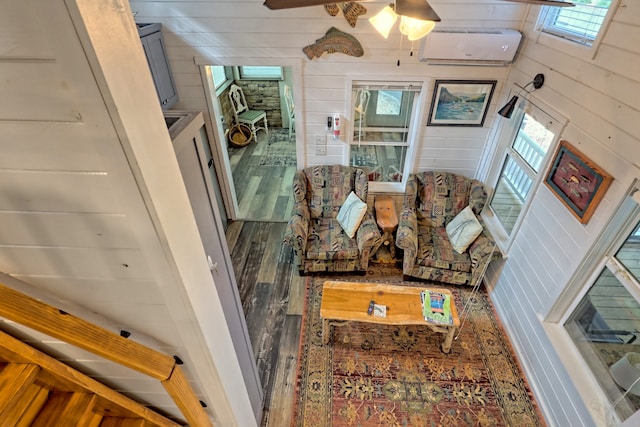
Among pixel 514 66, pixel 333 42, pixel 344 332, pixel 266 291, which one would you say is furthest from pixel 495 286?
pixel 333 42

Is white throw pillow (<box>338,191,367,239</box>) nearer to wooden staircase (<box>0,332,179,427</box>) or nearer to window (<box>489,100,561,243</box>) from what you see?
window (<box>489,100,561,243</box>)

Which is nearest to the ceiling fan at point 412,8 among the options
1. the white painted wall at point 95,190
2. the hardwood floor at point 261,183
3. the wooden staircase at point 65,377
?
the white painted wall at point 95,190

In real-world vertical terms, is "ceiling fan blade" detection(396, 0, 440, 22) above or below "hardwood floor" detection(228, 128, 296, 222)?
above

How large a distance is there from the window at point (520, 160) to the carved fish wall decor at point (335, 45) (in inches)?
61.9

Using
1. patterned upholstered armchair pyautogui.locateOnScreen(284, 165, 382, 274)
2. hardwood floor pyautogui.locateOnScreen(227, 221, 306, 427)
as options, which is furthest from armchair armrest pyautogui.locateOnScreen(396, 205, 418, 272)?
hardwood floor pyautogui.locateOnScreen(227, 221, 306, 427)

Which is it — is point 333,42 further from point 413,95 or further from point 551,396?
point 551,396

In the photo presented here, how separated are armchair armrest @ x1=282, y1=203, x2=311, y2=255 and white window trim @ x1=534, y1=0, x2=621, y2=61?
2545mm

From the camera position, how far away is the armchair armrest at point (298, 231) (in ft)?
10.7

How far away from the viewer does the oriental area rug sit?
2436mm

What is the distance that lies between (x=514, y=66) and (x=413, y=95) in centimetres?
92

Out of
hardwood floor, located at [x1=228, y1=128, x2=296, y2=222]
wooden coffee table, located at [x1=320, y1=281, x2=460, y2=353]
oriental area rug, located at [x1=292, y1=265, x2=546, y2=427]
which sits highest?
wooden coffee table, located at [x1=320, y1=281, x2=460, y2=353]

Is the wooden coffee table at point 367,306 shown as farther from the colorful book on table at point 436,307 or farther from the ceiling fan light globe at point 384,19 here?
the ceiling fan light globe at point 384,19

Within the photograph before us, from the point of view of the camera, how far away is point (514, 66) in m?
3.00

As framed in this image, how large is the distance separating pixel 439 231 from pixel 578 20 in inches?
82.0
